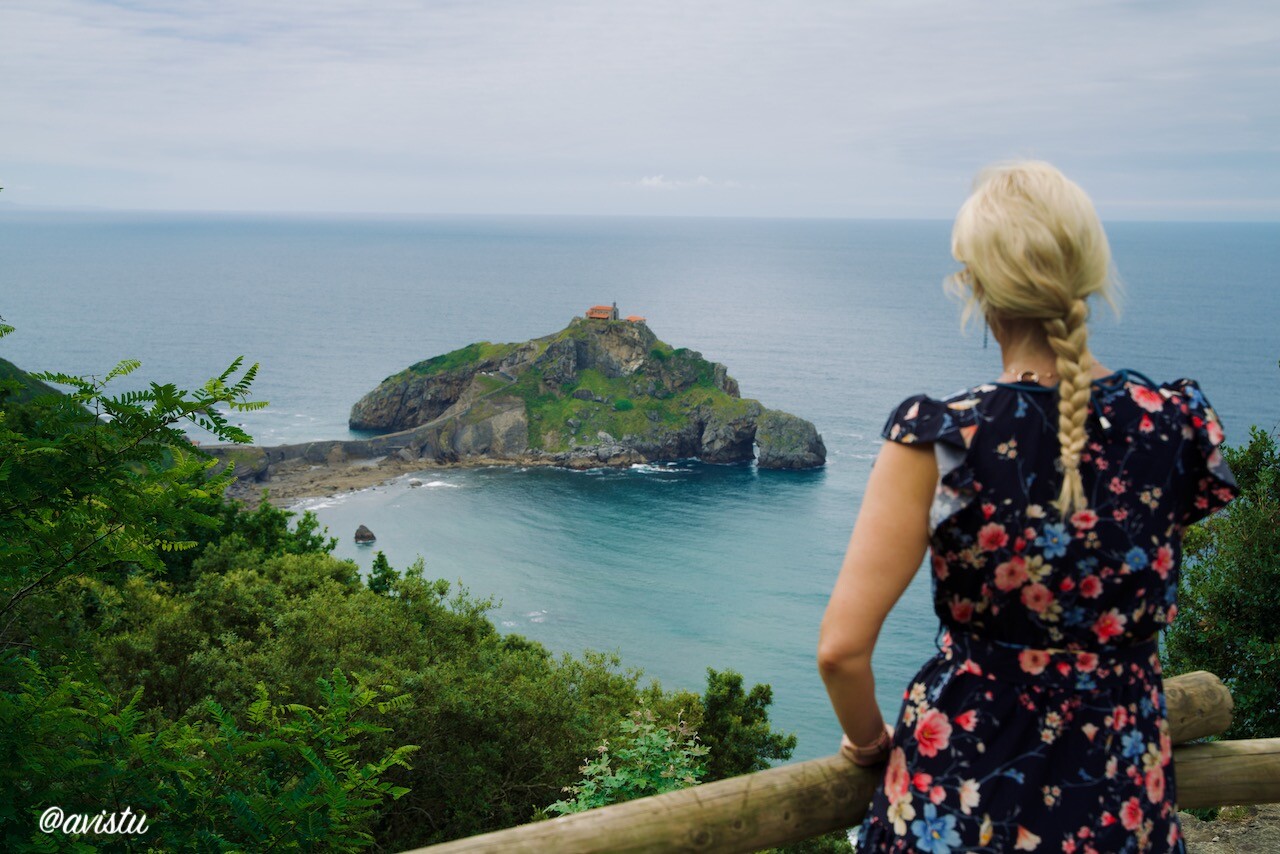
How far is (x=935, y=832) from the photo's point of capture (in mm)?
2291

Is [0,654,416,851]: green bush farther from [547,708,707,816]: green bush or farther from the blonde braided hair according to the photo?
the blonde braided hair

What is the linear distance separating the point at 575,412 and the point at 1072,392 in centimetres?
7906

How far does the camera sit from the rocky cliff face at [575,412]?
77.8 metres

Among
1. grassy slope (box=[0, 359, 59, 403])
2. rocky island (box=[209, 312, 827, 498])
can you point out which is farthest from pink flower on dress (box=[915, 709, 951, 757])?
rocky island (box=[209, 312, 827, 498])

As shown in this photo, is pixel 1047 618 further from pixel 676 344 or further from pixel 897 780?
pixel 676 344

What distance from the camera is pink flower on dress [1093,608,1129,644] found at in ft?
7.18

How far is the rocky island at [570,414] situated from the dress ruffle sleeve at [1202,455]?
7330 centimetres

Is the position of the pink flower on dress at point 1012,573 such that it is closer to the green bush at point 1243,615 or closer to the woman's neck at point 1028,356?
the woman's neck at point 1028,356

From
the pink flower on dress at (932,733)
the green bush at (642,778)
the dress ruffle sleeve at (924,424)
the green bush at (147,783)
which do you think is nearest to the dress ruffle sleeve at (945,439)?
the dress ruffle sleeve at (924,424)

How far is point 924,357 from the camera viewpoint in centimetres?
10938

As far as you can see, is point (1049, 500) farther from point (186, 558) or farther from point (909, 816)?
point (186, 558)

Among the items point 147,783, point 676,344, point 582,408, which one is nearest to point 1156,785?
point 147,783

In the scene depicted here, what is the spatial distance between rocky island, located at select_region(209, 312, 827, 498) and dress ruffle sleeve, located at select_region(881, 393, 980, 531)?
241ft

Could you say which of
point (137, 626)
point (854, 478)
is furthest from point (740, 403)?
point (137, 626)
